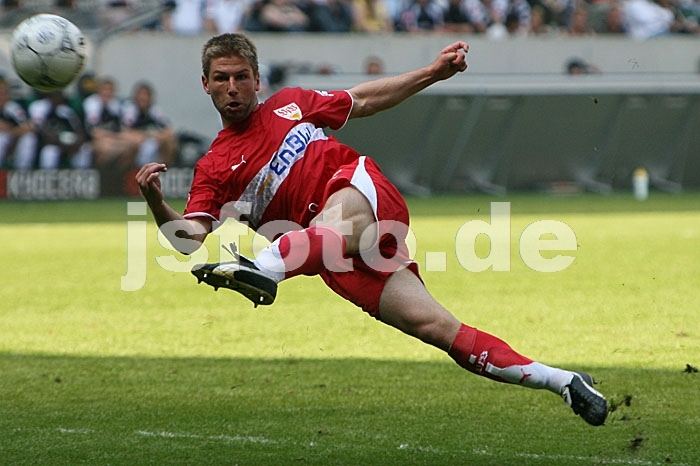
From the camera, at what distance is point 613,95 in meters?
24.5

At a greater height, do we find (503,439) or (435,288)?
(503,439)

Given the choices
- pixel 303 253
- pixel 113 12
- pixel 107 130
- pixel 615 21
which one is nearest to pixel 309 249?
pixel 303 253

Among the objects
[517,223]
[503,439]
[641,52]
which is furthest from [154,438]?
[641,52]

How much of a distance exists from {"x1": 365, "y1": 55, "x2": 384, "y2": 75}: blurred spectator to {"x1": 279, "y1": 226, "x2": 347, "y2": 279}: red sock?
17144mm

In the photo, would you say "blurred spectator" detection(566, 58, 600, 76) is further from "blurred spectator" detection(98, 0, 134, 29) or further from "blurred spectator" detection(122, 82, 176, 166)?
"blurred spectator" detection(98, 0, 134, 29)

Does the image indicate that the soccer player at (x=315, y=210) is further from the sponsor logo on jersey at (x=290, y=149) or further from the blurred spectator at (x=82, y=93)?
the blurred spectator at (x=82, y=93)

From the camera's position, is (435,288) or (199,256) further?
(199,256)

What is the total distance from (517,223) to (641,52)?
9088mm

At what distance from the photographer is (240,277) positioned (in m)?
→ 5.84

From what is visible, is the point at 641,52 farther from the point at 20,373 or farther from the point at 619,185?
the point at 20,373

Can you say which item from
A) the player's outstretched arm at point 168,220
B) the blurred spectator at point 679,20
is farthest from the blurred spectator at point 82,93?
the player's outstretched arm at point 168,220

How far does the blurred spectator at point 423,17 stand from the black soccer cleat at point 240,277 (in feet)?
67.1
